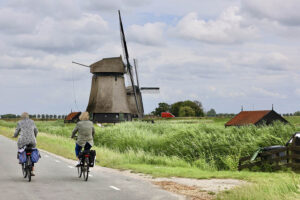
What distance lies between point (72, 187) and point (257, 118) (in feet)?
119

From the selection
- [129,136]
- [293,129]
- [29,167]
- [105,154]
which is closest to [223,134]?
[293,129]

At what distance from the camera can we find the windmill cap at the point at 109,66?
62875mm

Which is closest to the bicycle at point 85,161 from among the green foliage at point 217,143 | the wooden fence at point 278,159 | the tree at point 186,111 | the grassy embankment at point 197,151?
the grassy embankment at point 197,151

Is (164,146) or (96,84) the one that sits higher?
(96,84)

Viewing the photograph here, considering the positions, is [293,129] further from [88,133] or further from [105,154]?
[88,133]

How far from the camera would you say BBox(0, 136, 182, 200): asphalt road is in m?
9.35

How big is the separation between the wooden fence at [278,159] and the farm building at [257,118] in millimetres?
28723

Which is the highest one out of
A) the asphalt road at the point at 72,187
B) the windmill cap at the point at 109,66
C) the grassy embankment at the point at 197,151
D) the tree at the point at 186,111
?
the windmill cap at the point at 109,66

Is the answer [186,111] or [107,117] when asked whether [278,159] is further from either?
[186,111]

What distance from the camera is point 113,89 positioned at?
62.2 metres

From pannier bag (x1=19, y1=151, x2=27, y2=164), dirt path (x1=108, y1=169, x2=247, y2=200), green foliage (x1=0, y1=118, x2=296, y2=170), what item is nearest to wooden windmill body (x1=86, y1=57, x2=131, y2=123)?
green foliage (x1=0, y1=118, x2=296, y2=170)

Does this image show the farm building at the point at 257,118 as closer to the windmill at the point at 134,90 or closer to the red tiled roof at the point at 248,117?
the red tiled roof at the point at 248,117

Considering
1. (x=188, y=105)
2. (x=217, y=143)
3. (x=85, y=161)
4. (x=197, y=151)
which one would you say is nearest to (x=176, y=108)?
(x=188, y=105)

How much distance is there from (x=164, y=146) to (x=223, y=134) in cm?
324
